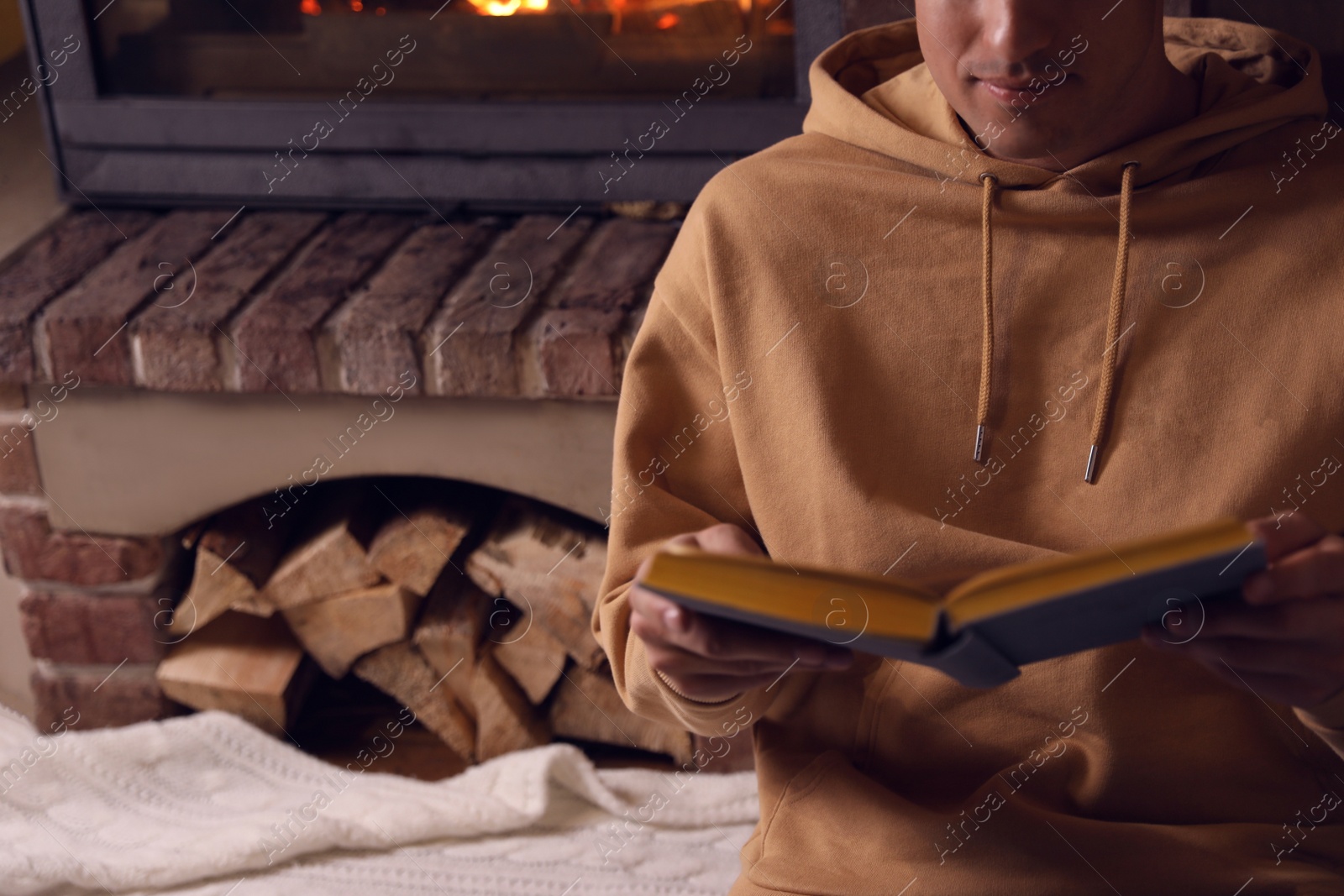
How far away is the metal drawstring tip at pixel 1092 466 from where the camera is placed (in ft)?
2.69

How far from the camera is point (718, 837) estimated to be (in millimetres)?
1335

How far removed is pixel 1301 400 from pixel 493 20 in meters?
1.03

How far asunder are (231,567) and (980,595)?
1067 mm

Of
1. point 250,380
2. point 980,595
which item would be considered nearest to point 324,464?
point 250,380

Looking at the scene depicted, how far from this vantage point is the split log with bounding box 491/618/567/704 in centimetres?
144

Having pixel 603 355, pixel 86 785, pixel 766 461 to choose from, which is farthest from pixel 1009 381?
pixel 86 785

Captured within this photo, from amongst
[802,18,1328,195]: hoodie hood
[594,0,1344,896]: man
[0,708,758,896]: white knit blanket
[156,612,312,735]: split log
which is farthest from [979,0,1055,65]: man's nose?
[156,612,312,735]: split log

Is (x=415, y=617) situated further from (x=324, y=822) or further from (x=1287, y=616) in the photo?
(x=1287, y=616)

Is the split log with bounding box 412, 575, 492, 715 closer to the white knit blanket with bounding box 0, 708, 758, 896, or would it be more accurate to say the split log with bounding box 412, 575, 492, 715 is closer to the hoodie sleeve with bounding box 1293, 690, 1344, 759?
the white knit blanket with bounding box 0, 708, 758, 896

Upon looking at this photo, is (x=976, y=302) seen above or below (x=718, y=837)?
above

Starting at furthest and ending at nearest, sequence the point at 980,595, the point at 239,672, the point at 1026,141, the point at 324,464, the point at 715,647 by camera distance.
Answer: the point at 239,672
the point at 324,464
the point at 1026,141
the point at 715,647
the point at 980,595

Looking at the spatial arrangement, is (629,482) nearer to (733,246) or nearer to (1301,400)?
(733,246)

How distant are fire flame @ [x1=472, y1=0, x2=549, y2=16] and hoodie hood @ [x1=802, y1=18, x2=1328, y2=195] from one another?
0.59m

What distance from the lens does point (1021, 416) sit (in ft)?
2.77
